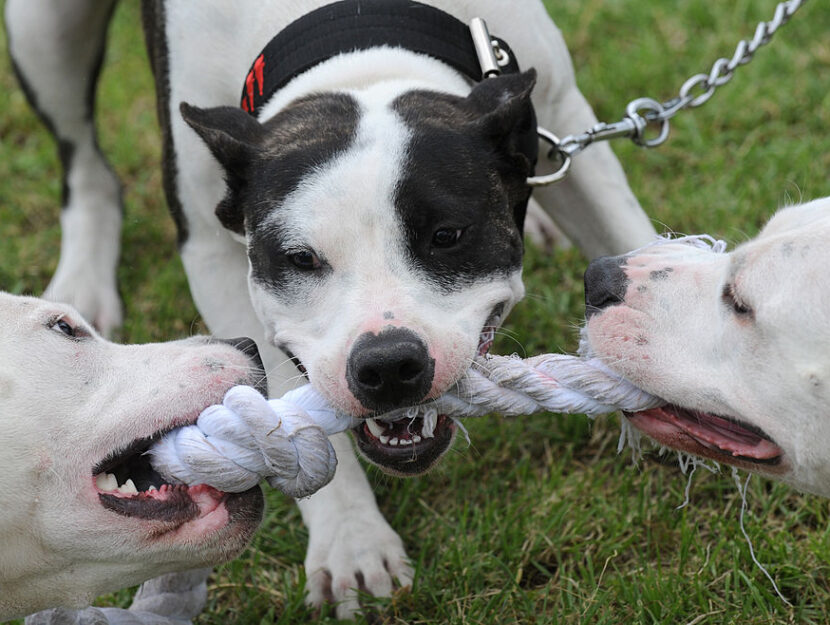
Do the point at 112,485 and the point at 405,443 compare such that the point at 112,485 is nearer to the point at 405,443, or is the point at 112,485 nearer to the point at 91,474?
the point at 91,474

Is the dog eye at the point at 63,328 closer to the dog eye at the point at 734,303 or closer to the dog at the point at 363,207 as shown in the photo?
the dog at the point at 363,207

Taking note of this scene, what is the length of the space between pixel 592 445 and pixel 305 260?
1.37 m

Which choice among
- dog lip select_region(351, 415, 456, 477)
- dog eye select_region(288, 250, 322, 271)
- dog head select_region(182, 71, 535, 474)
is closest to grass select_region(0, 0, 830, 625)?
dog lip select_region(351, 415, 456, 477)

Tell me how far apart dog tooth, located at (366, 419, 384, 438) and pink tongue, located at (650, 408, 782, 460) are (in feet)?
2.27

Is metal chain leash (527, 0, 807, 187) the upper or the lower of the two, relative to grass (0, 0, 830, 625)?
upper

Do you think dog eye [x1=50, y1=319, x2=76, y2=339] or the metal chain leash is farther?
the metal chain leash

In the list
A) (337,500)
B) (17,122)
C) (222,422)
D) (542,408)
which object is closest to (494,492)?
(337,500)

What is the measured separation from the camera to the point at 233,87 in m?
3.62

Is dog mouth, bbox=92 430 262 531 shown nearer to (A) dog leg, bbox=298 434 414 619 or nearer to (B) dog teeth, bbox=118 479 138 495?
(B) dog teeth, bbox=118 479 138 495

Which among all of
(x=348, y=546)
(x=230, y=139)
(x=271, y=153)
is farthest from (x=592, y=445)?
(x=230, y=139)

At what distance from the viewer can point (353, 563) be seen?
3309 mm

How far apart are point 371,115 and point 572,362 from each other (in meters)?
0.85

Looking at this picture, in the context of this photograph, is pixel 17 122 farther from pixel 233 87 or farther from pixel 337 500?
pixel 337 500

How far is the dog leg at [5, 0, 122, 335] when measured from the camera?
457cm
